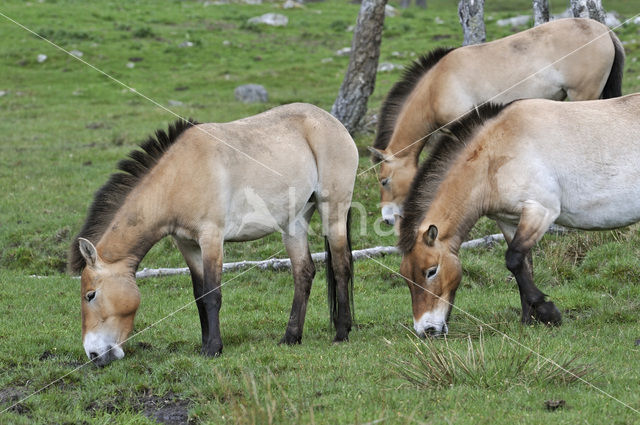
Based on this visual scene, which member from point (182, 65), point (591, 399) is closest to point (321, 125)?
point (591, 399)

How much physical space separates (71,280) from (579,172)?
21.6 ft

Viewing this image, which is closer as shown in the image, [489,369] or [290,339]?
[489,369]

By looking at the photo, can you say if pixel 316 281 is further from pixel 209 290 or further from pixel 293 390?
pixel 293 390

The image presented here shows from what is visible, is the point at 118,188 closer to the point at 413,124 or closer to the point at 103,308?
the point at 103,308

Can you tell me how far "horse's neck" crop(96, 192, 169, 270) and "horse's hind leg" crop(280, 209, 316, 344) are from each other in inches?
61.6

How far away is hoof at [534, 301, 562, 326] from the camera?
23.8 feet

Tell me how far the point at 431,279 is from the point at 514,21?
27.1m

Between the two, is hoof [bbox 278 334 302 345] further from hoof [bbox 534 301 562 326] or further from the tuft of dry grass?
hoof [bbox 534 301 562 326]

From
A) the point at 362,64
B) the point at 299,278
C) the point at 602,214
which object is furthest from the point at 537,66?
the point at 362,64

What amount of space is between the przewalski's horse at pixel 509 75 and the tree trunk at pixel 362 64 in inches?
147

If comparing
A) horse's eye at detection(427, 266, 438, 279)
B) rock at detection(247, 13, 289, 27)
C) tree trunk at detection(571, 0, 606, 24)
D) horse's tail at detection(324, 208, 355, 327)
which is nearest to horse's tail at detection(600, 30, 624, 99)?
tree trunk at detection(571, 0, 606, 24)

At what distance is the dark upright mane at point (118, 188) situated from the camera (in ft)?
23.8

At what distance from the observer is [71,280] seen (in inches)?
400

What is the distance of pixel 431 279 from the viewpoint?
7.17m
